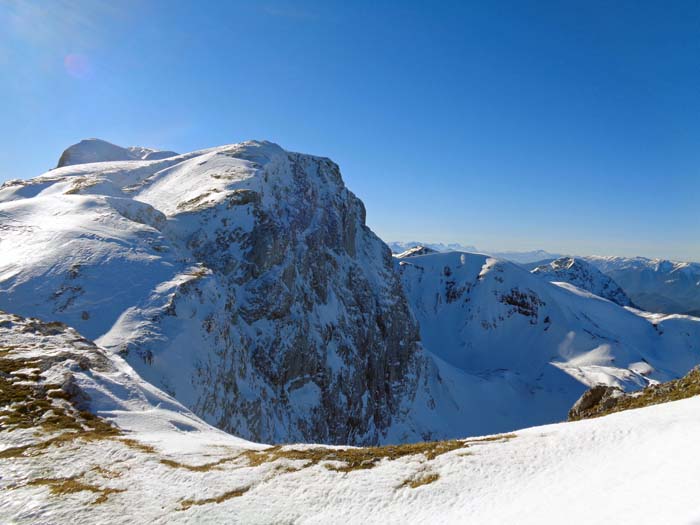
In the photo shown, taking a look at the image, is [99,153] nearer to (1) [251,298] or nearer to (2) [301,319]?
(1) [251,298]

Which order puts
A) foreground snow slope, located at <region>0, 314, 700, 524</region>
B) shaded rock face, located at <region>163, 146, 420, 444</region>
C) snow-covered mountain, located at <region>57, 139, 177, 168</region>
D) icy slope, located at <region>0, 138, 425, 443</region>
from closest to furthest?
1. foreground snow slope, located at <region>0, 314, 700, 524</region>
2. icy slope, located at <region>0, 138, 425, 443</region>
3. shaded rock face, located at <region>163, 146, 420, 444</region>
4. snow-covered mountain, located at <region>57, 139, 177, 168</region>

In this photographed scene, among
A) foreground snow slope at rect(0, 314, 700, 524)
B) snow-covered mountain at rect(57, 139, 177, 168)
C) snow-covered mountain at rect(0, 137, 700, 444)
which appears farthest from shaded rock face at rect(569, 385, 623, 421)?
snow-covered mountain at rect(57, 139, 177, 168)

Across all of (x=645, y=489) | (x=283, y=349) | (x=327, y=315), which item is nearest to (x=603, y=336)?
(x=327, y=315)

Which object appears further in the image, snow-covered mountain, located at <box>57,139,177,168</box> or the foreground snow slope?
snow-covered mountain, located at <box>57,139,177,168</box>

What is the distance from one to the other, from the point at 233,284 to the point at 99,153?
72931 mm

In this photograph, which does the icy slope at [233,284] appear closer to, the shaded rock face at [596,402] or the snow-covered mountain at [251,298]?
the snow-covered mountain at [251,298]

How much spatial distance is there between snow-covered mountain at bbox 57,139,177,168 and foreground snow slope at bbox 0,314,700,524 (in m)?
109

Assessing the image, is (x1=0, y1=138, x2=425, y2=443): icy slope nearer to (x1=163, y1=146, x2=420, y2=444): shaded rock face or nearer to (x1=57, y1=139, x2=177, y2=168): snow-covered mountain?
(x1=163, y1=146, x2=420, y2=444): shaded rock face

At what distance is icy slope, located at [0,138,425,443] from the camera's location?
3900 cm

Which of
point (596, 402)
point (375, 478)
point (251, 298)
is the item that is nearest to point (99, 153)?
point (251, 298)

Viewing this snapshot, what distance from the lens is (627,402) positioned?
17766 millimetres

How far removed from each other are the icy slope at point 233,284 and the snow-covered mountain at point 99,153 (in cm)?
2013

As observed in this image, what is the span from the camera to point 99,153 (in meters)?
108

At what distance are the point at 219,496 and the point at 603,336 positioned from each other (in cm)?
22264
